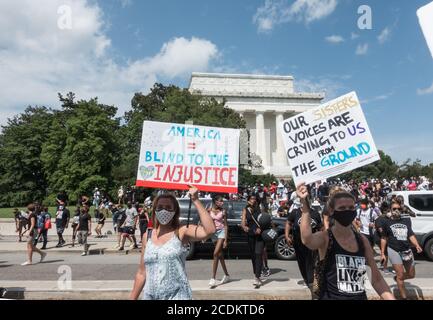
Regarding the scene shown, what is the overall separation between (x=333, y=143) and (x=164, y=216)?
276 cm

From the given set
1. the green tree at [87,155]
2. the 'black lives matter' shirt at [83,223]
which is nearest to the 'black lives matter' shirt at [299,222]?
the 'black lives matter' shirt at [83,223]

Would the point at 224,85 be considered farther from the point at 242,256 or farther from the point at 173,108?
the point at 242,256

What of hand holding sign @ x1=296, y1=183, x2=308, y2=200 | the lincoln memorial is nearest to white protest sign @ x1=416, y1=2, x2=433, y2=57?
hand holding sign @ x1=296, y1=183, x2=308, y2=200

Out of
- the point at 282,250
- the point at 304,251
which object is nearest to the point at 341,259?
the point at 304,251

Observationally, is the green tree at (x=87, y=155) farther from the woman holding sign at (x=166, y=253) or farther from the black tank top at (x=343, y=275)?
the black tank top at (x=343, y=275)

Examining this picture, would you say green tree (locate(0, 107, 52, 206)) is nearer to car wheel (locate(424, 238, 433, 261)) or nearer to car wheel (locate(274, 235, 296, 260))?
car wheel (locate(274, 235, 296, 260))

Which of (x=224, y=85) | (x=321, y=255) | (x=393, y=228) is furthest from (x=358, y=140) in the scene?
(x=224, y=85)

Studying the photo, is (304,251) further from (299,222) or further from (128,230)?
(128,230)

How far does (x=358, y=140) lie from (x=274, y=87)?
7678 centimetres

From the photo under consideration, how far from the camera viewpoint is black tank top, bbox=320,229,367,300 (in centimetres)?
308

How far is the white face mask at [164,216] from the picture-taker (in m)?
3.49

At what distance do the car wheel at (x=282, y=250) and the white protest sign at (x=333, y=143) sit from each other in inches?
283

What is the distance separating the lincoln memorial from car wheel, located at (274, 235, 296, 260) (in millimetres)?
61440

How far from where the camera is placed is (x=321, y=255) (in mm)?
3211
